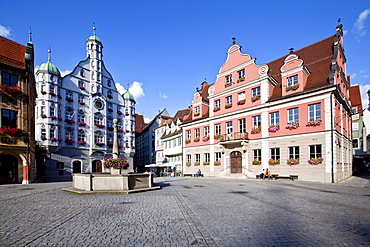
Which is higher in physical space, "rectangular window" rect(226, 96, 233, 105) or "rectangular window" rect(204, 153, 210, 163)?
"rectangular window" rect(226, 96, 233, 105)

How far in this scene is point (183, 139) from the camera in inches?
1484

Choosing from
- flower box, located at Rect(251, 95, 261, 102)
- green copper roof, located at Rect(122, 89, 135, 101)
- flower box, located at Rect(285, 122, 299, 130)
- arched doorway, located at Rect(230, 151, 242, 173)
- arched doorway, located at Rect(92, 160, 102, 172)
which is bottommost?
arched doorway, located at Rect(92, 160, 102, 172)

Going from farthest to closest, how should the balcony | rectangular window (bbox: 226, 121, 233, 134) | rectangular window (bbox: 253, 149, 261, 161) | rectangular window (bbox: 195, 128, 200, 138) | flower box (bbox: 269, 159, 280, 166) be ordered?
1. rectangular window (bbox: 195, 128, 200, 138)
2. rectangular window (bbox: 226, 121, 233, 134)
3. the balcony
4. rectangular window (bbox: 253, 149, 261, 161)
5. flower box (bbox: 269, 159, 280, 166)

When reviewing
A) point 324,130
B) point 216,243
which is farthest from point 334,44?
point 216,243

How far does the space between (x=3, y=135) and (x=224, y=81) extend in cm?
2516

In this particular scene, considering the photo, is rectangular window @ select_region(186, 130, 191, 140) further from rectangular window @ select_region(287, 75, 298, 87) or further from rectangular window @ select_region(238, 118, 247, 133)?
rectangular window @ select_region(287, 75, 298, 87)

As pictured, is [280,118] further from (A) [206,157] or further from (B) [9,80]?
(B) [9,80]

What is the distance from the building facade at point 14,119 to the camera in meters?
21.7

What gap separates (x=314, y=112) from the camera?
22641 mm

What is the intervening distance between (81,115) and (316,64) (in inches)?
1406

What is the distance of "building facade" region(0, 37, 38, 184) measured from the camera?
21672mm

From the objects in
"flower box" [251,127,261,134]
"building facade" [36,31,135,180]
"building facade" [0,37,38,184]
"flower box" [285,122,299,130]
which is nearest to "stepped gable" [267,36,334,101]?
"flower box" [285,122,299,130]

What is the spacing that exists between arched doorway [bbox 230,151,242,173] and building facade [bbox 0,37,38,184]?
22.1 metres

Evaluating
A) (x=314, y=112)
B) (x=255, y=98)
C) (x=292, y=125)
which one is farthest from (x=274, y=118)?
(x=314, y=112)
